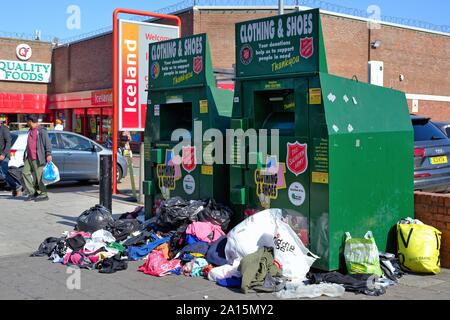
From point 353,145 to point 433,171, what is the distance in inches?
123

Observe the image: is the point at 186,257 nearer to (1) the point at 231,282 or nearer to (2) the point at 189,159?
(1) the point at 231,282

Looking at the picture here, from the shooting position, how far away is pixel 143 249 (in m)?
6.66

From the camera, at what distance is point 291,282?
5.41m

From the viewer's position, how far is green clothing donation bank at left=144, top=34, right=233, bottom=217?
23.4 ft

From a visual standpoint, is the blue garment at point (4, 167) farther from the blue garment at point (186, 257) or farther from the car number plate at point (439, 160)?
the car number plate at point (439, 160)

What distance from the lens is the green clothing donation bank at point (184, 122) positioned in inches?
281

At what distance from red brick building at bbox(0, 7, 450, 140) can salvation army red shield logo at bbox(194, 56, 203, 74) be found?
66.3ft

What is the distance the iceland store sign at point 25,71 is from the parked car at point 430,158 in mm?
32769

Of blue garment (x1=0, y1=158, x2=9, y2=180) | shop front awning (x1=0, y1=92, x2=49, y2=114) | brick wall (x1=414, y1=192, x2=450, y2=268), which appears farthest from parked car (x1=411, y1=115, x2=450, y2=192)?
shop front awning (x1=0, y1=92, x2=49, y2=114)

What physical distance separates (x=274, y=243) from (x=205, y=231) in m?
1.08

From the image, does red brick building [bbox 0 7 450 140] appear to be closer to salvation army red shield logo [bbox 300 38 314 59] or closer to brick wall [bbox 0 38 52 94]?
brick wall [bbox 0 38 52 94]
